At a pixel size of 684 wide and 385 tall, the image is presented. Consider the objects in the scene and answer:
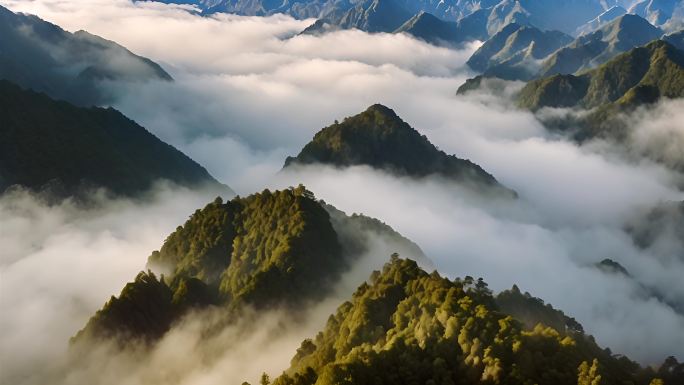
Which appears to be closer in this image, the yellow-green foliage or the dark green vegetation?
the dark green vegetation

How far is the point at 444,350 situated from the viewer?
64500 millimetres

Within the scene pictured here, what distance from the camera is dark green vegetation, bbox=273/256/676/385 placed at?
193 feet

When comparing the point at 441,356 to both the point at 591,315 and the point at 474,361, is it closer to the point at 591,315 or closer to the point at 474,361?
the point at 474,361

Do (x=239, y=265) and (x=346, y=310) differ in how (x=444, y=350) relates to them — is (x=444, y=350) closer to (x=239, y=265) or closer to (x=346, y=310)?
(x=346, y=310)

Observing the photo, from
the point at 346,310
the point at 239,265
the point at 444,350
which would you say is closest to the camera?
the point at 444,350

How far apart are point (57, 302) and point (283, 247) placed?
70671 millimetres

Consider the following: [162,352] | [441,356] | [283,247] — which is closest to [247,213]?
[283,247]

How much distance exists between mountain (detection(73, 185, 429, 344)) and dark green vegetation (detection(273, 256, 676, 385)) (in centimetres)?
2620

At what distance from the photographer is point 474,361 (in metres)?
61.2

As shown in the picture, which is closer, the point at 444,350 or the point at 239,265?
the point at 444,350

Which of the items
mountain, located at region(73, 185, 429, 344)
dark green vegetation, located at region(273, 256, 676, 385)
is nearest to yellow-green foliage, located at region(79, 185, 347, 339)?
mountain, located at region(73, 185, 429, 344)

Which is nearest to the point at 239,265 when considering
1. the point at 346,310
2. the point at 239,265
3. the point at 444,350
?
the point at 239,265

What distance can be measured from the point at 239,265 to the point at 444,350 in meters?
59.4

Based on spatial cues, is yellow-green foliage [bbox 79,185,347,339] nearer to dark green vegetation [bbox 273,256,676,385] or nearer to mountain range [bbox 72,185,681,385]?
mountain range [bbox 72,185,681,385]
